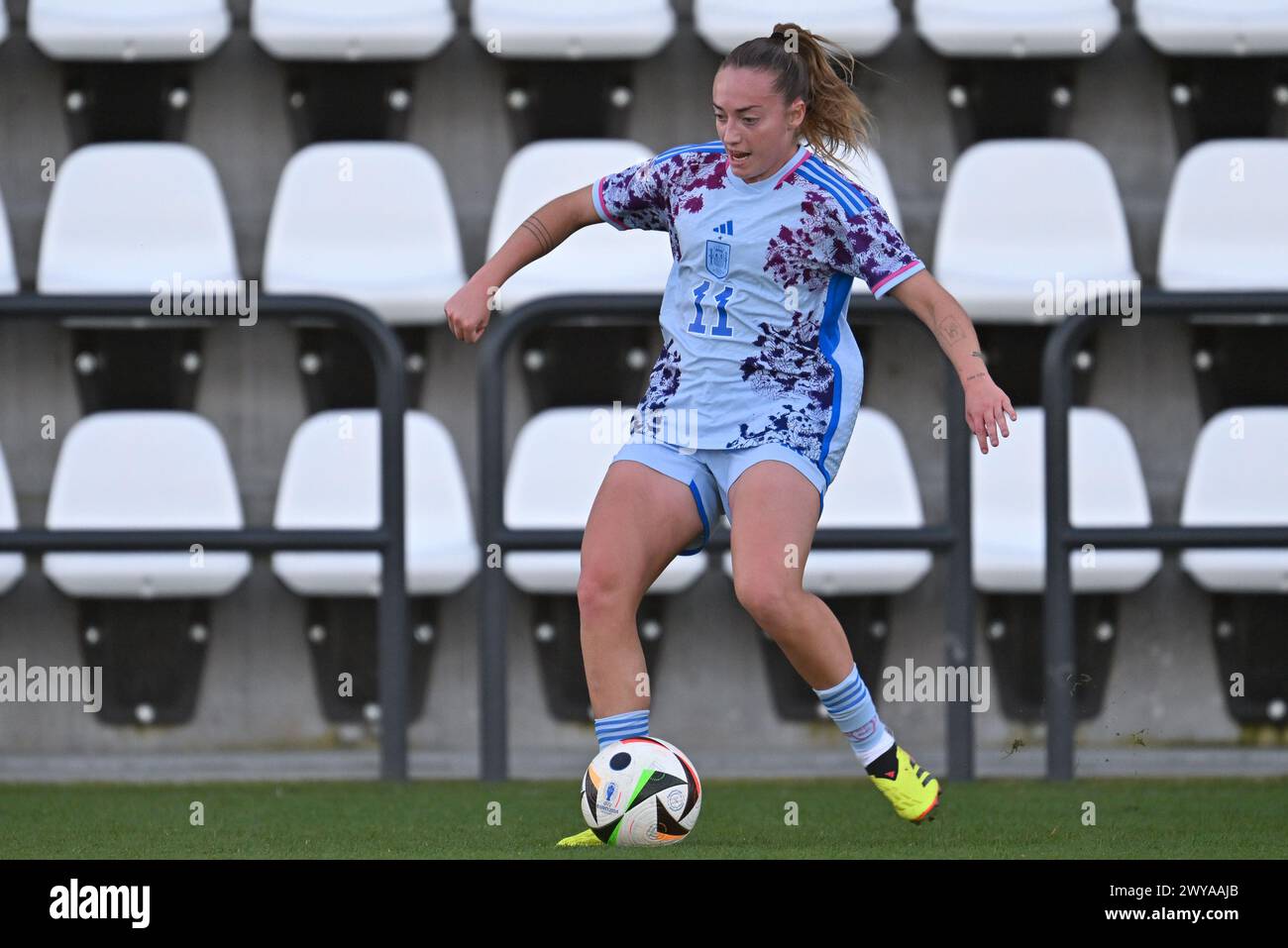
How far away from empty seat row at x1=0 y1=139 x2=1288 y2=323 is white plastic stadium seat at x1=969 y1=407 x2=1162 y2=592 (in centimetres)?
30

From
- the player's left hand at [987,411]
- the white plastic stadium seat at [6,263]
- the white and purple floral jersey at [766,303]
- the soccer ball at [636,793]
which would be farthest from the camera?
the white plastic stadium seat at [6,263]

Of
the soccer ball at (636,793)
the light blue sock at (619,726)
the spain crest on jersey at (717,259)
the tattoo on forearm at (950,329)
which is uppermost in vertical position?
the spain crest on jersey at (717,259)

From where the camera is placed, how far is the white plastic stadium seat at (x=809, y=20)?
16.7ft

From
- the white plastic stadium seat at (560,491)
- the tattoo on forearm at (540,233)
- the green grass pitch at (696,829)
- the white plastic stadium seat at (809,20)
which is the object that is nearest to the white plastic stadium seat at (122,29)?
the white plastic stadium seat at (809,20)

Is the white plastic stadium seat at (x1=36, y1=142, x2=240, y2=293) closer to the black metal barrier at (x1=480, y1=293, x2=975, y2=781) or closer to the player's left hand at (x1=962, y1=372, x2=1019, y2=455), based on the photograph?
the black metal barrier at (x1=480, y1=293, x2=975, y2=781)

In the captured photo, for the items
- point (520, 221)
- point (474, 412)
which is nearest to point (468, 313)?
point (520, 221)

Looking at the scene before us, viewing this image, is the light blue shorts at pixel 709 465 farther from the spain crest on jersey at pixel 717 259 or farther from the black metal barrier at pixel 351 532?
the black metal barrier at pixel 351 532

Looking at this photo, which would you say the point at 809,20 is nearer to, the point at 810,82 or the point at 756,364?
the point at 810,82

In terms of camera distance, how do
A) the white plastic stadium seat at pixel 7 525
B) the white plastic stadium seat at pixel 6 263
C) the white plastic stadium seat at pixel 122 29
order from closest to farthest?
the white plastic stadium seat at pixel 7 525 → the white plastic stadium seat at pixel 6 263 → the white plastic stadium seat at pixel 122 29

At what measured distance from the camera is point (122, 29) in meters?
5.05

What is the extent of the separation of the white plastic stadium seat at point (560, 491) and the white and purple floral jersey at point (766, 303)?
58.9 inches

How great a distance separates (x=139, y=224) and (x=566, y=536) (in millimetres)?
1453

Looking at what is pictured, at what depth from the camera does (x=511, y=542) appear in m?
4.24
